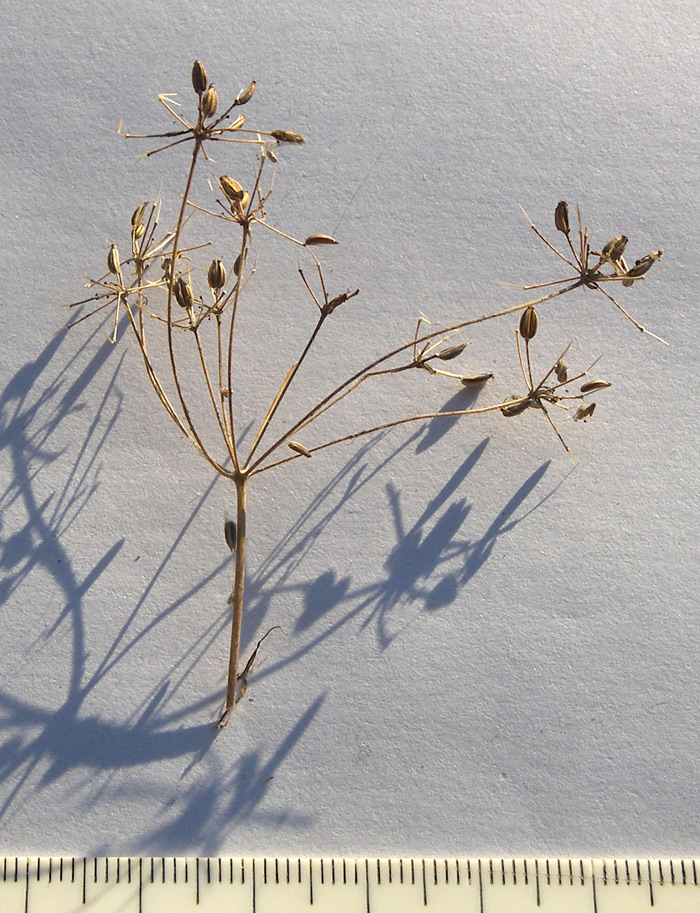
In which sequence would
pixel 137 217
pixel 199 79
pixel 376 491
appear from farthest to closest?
pixel 376 491 → pixel 137 217 → pixel 199 79

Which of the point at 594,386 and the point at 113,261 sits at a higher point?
the point at 113,261

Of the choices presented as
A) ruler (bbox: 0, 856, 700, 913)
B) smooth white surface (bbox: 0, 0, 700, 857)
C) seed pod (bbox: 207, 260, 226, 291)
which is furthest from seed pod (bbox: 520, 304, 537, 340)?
ruler (bbox: 0, 856, 700, 913)

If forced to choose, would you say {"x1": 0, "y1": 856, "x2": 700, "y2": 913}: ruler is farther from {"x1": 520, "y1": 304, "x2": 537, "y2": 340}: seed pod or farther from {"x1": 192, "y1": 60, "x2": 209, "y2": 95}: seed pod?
{"x1": 192, "y1": 60, "x2": 209, "y2": 95}: seed pod

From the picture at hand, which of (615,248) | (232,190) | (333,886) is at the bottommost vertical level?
(333,886)

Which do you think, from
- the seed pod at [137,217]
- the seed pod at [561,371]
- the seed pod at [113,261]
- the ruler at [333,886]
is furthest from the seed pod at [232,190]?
the ruler at [333,886]

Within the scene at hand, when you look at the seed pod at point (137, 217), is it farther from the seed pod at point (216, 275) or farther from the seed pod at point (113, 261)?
the seed pod at point (216, 275)

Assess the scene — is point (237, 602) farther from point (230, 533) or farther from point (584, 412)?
point (584, 412)

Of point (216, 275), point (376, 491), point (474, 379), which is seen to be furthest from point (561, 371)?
point (216, 275)
